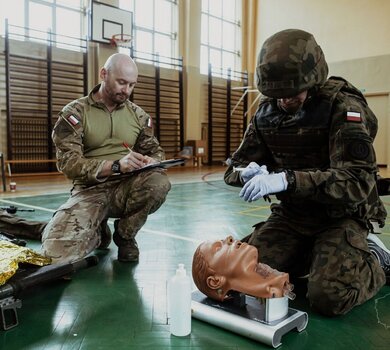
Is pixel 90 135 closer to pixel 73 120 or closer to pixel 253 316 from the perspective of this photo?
pixel 73 120

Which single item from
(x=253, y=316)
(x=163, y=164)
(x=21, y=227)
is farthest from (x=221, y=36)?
(x=253, y=316)

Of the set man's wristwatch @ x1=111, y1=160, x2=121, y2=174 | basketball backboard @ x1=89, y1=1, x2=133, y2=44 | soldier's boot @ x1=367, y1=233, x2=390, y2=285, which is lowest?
soldier's boot @ x1=367, y1=233, x2=390, y2=285

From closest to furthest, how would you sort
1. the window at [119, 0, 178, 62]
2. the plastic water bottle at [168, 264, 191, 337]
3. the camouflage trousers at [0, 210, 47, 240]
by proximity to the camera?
the plastic water bottle at [168, 264, 191, 337] < the camouflage trousers at [0, 210, 47, 240] < the window at [119, 0, 178, 62]

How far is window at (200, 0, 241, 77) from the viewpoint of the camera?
1370 cm

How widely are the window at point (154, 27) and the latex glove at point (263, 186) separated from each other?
10.3 m

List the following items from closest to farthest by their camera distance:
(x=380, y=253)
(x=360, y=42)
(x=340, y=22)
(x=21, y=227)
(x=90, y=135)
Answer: (x=380, y=253), (x=90, y=135), (x=21, y=227), (x=360, y=42), (x=340, y=22)

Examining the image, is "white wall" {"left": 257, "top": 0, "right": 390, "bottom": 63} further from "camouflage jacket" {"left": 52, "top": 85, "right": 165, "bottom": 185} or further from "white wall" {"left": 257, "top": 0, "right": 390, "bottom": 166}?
"camouflage jacket" {"left": 52, "top": 85, "right": 165, "bottom": 185}

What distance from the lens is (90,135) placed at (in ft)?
9.66

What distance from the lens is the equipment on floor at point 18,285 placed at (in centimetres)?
179

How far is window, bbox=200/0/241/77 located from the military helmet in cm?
1184

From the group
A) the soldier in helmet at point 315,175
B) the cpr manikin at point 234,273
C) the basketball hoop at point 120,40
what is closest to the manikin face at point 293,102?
the soldier in helmet at point 315,175

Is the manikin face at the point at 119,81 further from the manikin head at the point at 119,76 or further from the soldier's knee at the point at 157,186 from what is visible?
the soldier's knee at the point at 157,186

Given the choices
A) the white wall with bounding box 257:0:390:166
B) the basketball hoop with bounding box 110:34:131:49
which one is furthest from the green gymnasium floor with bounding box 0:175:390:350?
the white wall with bounding box 257:0:390:166

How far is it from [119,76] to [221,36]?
40.2ft
